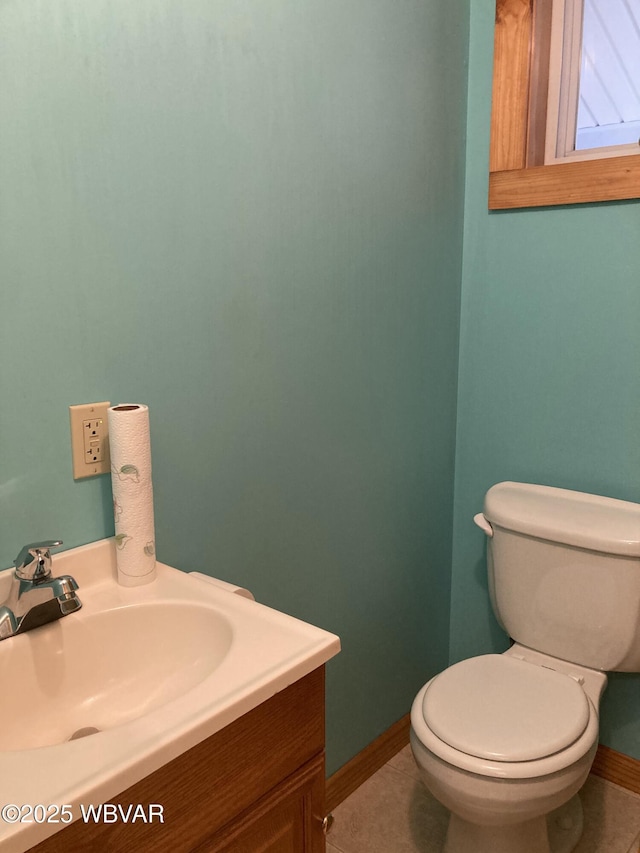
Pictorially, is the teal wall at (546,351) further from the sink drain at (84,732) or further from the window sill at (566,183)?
the sink drain at (84,732)

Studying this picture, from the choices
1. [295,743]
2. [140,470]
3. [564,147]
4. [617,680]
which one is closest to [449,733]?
[295,743]

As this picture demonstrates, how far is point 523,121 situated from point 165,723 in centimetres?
166

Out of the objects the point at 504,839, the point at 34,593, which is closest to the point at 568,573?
the point at 504,839

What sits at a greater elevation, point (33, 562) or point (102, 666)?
point (33, 562)

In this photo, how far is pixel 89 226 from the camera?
109 centimetres

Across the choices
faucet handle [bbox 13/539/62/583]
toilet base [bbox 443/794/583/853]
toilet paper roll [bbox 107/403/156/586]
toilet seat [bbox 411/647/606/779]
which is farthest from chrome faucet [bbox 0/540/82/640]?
toilet base [bbox 443/794/583/853]

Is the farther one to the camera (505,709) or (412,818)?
(412,818)

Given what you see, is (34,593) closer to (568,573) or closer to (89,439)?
(89,439)

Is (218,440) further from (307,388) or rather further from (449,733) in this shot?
(449,733)

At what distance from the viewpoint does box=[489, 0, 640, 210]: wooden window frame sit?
173 centimetres

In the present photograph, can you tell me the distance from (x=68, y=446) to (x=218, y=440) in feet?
1.02

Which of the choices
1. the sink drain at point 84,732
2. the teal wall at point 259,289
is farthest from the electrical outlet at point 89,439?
the sink drain at point 84,732

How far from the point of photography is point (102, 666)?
1.05 metres

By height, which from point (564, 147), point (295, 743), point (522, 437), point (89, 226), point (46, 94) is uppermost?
point (564, 147)
